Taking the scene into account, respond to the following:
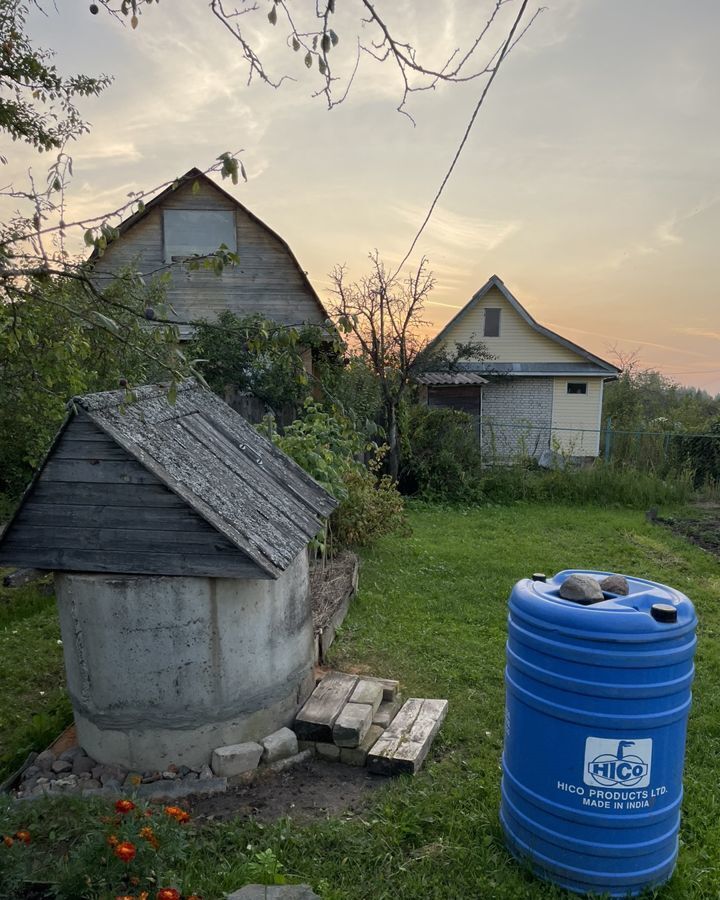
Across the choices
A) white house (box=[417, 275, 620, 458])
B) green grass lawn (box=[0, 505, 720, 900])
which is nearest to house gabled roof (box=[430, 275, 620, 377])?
white house (box=[417, 275, 620, 458])

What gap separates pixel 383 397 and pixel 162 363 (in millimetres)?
11479

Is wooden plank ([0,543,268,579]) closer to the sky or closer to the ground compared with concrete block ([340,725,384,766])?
closer to the sky

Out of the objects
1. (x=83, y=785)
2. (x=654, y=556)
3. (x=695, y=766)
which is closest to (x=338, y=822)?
(x=83, y=785)

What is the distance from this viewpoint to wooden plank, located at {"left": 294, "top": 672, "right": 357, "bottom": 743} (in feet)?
14.6

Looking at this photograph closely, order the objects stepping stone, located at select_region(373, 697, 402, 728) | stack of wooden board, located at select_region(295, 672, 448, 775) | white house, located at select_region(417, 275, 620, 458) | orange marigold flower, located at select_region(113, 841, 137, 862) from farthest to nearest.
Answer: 1. white house, located at select_region(417, 275, 620, 458)
2. stepping stone, located at select_region(373, 697, 402, 728)
3. stack of wooden board, located at select_region(295, 672, 448, 775)
4. orange marigold flower, located at select_region(113, 841, 137, 862)

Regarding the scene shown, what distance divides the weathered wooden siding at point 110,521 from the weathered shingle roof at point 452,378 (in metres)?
15.8

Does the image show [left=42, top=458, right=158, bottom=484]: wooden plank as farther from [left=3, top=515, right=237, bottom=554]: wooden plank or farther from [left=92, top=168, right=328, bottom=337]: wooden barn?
[left=92, top=168, right=328, bottom=337]: wooden barn

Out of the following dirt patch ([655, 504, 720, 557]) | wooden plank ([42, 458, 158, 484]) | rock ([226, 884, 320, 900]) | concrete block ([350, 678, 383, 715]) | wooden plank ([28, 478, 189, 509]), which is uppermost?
wooden plank ([42, 458, 158, 484])

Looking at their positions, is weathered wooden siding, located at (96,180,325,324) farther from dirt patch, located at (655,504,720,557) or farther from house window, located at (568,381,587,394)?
house window, located at (568,381,587,394)

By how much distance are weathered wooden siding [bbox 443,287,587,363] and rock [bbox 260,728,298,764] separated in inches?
770

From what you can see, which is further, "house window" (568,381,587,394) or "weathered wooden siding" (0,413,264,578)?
"house window" (568,381,587,394)

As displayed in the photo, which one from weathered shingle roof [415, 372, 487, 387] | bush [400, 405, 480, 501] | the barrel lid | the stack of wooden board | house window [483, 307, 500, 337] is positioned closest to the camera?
the barrel lid

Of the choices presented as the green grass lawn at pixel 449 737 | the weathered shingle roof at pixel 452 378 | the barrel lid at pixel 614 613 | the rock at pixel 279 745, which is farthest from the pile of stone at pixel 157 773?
the weathered shingle roof at pixel 452 378

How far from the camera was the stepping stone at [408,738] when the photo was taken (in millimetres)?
4219
